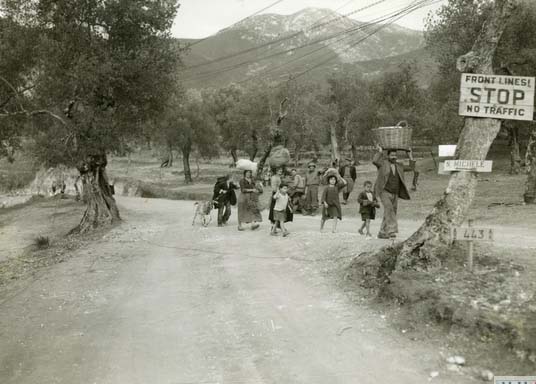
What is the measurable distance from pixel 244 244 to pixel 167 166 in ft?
185

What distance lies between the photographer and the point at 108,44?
18625 mm

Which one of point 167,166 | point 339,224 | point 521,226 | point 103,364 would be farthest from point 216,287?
point 167,166

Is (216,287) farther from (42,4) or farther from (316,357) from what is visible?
(42,4)

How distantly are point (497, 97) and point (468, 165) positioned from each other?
1039 mm

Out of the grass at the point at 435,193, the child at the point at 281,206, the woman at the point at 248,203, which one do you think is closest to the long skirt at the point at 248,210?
the woman at the point at 248,203

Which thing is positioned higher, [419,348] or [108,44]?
[108,44]

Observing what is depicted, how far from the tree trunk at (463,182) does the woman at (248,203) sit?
816 cm

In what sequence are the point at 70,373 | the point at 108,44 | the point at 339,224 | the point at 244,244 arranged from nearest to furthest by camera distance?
the point at 70,373, the point at 244,244, the point at 339,224, the point at 108,44

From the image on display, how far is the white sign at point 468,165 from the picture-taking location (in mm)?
7375

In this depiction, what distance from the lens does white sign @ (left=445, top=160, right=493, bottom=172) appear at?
7.38 m

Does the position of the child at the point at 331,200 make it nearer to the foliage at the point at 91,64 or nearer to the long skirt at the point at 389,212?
the long skirt at the point at 389,212

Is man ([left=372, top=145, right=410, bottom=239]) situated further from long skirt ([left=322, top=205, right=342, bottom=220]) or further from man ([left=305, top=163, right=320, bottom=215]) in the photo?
man ([left=305, top=163, right=320, bottom=215])

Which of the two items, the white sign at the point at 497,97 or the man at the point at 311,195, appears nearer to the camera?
the white sign at the point at 497,97

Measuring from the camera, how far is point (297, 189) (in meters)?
19.7
